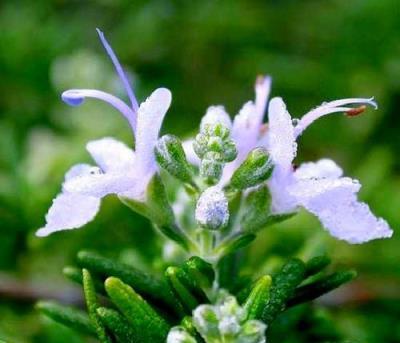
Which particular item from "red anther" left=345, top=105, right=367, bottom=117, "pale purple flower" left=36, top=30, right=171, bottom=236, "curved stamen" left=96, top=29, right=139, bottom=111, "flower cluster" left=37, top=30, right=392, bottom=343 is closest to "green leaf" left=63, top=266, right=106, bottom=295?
"flower cluster" left=37, top=30, right=392, bottom=343

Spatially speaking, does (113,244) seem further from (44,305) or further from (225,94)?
(225,94)

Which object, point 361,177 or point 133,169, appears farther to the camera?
point 361,177

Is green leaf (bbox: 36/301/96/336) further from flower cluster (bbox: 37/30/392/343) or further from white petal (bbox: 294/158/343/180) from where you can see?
white petal (bbox: 294/158/343/180)

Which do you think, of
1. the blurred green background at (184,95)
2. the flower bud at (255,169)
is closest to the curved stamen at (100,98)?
the flower bud at (255,169)

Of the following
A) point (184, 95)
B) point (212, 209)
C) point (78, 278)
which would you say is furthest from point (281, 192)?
point (184, 95)

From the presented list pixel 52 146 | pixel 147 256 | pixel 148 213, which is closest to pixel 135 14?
pixel 52 146

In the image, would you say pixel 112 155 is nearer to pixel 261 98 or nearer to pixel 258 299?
pixel 261 98

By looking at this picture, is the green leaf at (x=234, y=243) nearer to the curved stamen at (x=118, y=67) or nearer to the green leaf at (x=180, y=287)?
the green leaf at (x=180, y=287)
